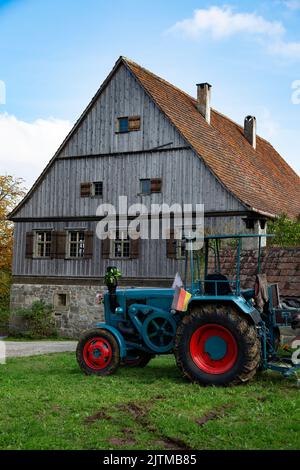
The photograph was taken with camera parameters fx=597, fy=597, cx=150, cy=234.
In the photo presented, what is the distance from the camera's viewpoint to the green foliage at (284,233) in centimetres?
1981

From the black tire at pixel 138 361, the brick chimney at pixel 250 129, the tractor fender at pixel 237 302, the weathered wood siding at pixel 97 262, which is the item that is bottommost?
the black tire at pixel 138 361

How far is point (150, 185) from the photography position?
22.4 metres

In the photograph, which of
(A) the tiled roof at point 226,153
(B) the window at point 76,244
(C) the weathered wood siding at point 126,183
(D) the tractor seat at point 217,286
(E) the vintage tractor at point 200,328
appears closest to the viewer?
(E) the vintage tractor at point 200,328

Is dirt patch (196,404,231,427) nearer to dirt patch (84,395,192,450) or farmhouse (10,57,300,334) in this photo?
dirt patch (84,395,192,450)

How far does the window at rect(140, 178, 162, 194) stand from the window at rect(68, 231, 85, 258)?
3.25 meters

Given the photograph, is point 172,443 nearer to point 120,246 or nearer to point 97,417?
point 97,417

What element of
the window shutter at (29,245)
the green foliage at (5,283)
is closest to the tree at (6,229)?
the green foliage at (5,283)

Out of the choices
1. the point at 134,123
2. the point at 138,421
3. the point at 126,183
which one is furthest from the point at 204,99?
the point at 138,421

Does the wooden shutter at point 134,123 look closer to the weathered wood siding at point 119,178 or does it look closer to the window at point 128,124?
the window at point 128,124

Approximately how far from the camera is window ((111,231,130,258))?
22.8 m

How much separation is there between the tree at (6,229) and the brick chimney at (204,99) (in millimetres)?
14098

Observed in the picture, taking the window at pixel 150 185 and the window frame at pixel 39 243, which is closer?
the window at pixel 150 185
